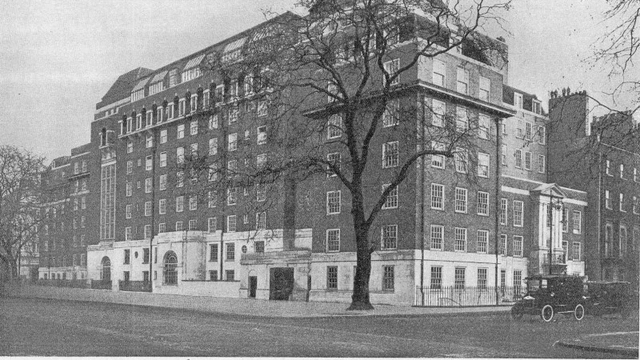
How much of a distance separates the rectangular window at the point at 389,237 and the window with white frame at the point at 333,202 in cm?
260

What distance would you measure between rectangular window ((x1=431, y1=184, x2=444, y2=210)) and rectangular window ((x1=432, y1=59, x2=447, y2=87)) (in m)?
5.61

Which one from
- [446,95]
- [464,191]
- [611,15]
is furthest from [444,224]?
[611,15]

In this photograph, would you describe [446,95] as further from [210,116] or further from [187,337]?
[187,337]

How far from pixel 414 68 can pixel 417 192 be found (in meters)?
6.00

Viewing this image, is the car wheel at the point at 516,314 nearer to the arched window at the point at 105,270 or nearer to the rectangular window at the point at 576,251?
the rectangular window at the point at 576,251

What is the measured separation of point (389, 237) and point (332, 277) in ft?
14.7

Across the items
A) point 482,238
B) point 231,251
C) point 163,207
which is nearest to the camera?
point 482,238

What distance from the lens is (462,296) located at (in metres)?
34.1

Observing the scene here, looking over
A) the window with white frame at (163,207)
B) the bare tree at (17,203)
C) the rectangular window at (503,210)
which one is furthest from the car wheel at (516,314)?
the window with white frame at (163,207)

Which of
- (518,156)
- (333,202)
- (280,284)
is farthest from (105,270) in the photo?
(518,156)

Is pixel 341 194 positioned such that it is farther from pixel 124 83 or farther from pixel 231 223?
pixel 124 83

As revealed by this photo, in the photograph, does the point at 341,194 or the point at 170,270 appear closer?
the point at 341,194

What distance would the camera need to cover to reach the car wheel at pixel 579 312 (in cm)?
2436

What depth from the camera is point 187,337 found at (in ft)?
54.7
